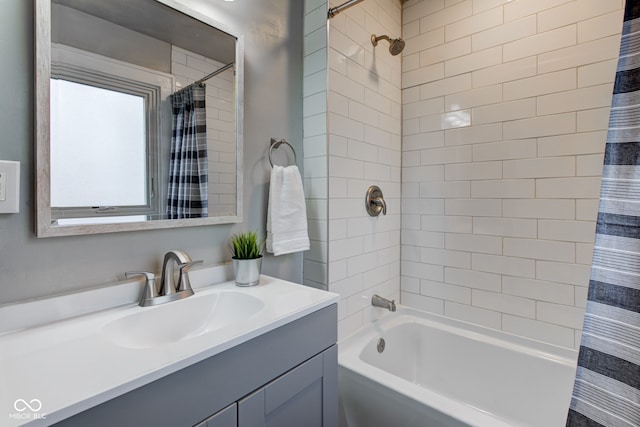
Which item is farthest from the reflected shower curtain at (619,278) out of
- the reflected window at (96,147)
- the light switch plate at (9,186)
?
the light switch plate at (9,186)

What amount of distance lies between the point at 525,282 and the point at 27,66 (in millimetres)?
2178

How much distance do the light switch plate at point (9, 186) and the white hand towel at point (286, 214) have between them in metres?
0.79

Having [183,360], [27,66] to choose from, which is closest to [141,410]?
[183,360]

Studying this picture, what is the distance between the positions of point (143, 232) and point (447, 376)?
1762mm

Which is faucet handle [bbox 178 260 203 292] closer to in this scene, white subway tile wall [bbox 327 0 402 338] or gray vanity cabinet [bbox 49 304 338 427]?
gray vanity cabinet [bbox 49 304 338 427]

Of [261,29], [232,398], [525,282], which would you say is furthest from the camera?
[525,282]

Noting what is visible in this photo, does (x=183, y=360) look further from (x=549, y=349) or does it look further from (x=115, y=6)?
(x=549, y=349)

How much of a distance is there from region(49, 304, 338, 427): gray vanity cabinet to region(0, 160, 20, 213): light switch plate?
569 millimetres

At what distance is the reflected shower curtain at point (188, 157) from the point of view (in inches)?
42.4

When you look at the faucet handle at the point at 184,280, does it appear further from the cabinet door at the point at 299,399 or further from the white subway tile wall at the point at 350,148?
the white subway tile wall at the point at 350,148

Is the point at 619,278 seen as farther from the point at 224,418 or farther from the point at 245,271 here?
the point at 245,271

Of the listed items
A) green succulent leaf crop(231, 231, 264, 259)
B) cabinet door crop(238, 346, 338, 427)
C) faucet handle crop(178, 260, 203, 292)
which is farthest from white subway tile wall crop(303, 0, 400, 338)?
faucet handle crop(178, 260, 203, 292)

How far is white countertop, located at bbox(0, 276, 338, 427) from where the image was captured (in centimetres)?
49

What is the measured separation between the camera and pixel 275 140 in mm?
1424
